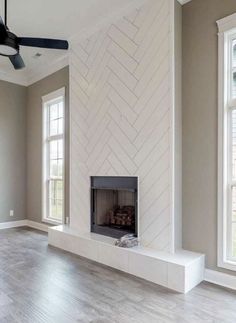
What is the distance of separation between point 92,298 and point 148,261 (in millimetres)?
762

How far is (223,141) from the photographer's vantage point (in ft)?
9.67

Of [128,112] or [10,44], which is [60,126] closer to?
[128,112]

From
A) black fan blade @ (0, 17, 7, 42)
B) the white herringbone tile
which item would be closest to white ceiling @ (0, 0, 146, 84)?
the white herringbone tile

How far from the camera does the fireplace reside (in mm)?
3797

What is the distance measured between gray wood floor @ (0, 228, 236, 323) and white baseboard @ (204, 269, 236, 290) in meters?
0.10

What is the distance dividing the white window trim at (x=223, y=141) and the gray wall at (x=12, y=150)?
469 centimetres

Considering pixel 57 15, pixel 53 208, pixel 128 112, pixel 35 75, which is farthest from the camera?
pixel 35 75

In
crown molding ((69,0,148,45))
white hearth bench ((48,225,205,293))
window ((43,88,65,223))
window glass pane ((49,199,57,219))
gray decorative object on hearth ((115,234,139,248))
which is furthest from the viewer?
window glass pane ((49,199,57,219))

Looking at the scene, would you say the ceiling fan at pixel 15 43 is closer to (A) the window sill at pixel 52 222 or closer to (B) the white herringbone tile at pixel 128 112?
(B) the white herringbone tile at pixel 128 112

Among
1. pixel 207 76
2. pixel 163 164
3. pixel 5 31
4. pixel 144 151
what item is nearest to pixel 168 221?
pixel 163 164

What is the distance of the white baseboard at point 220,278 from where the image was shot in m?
2.83

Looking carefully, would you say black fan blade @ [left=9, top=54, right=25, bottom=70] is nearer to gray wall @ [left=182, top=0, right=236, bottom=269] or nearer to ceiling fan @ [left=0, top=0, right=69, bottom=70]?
ceiling fan @ [left=0, top=0, right=69, bottom=70]

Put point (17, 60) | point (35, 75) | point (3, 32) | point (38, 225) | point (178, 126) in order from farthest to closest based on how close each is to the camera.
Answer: point (35, 75) → point (38, 225) → point (17, 60) → point (178, 126) → point (3, 32)

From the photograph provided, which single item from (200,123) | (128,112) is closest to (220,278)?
(200,123)
